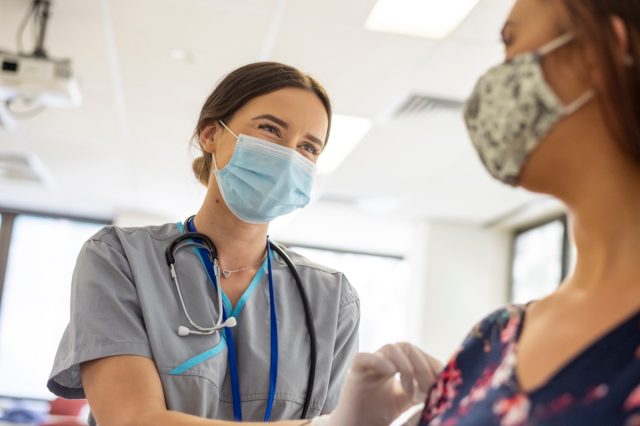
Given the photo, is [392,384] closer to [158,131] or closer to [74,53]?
[74,53]

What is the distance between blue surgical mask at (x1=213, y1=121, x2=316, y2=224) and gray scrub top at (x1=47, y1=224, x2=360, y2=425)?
13cm

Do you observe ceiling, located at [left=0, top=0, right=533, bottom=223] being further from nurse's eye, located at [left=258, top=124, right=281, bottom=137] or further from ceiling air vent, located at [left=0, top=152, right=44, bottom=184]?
nurse's eye, located at [left=258, top=124, right=281, bottom=137]

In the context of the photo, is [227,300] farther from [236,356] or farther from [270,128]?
[270,128]

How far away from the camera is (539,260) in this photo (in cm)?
659

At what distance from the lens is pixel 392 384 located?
3.47 ft

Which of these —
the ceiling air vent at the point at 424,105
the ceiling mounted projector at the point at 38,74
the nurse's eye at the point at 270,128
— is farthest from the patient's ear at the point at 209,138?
Result: the ceiling air vent at the point at 424,105

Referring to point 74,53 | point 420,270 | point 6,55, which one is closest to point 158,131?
point 74,53

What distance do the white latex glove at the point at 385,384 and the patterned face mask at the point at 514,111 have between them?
0.90ft

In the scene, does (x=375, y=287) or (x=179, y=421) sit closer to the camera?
(x=179, y=421)

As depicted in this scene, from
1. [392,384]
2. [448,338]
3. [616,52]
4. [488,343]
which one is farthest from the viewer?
[448,338]

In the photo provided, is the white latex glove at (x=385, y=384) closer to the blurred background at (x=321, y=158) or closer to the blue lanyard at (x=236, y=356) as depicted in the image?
the blue lanyard at (x=236, y=356)

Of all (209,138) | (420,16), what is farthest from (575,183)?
(420,16)

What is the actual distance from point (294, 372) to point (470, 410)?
2.36ft

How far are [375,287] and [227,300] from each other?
22.8ft
